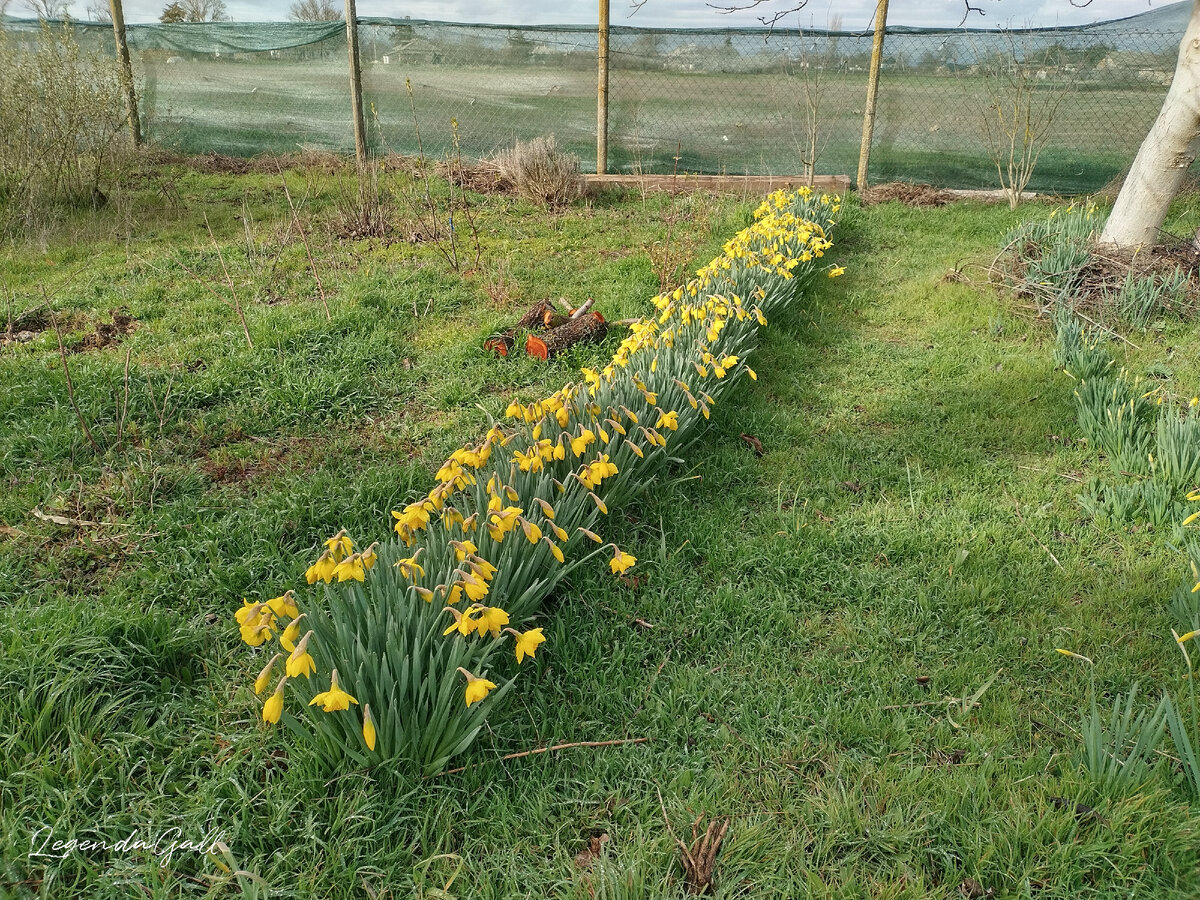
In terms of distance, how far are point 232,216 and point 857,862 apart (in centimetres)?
852

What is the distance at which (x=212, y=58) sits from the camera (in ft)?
36.0

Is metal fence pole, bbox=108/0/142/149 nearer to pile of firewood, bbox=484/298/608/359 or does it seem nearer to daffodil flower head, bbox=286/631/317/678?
pile of firewood, bbox=484/298/608/359

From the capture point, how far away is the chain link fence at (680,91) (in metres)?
9.23

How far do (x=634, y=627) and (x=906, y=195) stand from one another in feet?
27.7

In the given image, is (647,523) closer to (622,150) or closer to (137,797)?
(137,797)

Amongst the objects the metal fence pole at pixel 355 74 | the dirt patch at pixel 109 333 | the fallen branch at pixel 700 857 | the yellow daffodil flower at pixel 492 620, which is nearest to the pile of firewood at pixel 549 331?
the dirt patch at pixel 109 333

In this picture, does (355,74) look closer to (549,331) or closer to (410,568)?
(549,331)

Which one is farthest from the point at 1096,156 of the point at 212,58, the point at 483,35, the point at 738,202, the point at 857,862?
the point at 212,58

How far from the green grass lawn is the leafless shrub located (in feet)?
12.7

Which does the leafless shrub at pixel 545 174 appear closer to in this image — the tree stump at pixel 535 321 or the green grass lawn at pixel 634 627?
the green grass lawn at pixel 634 627

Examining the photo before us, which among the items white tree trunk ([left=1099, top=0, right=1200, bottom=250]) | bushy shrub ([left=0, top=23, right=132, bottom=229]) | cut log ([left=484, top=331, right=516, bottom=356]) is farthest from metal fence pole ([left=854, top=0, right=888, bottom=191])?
bushy shrub ([left=0, top=23, right=132, bottom=229])

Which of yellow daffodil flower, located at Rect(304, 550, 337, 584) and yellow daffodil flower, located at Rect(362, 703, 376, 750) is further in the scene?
yellow daffodil flower, located at Rect(304, 550, 337, 584)

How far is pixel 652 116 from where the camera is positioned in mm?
10258

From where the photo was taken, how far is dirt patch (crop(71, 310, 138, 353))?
15.8 feet
